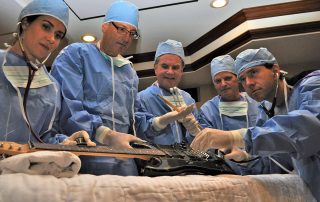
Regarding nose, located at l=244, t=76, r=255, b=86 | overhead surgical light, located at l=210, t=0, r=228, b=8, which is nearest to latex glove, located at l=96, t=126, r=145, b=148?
nose, located at l=244, t=76, r=255, b=86

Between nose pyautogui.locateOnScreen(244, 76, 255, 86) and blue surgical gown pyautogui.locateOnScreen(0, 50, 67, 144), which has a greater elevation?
nose pyautogui.locateOnScreen(244, 76, 255, 86)

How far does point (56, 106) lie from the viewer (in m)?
1.24

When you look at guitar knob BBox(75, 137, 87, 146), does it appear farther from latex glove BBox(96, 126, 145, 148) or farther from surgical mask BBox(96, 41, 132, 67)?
surgical mask BBox(96, 41, 132, 67)

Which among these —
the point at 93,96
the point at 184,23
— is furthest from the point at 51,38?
the point at 184,23

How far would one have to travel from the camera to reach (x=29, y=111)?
1155mm

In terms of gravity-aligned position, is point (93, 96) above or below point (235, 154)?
above

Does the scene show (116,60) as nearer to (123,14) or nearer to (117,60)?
(117,60)

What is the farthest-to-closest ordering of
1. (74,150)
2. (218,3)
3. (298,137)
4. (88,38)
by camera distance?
(88,38), (218,3), (298,137), (74,150)

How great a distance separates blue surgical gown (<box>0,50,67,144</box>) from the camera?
3.60 ft

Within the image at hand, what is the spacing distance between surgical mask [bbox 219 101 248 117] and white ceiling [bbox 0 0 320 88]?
0.81m

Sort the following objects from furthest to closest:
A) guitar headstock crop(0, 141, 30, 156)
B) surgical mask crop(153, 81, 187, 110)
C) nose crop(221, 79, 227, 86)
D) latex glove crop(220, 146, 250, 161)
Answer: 1. nose crop(221, 79, 227, 86)
2. surgical mask crop(153, 81, 187, 110)
3. latex glove crop(220, 146, 250, 161)
4. guitar headstock crop(0, 141, 30, 156)

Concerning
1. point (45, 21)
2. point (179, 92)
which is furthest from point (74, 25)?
point (45, 21)

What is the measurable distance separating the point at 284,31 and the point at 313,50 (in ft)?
1.94

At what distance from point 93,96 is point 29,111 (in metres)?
0.28
